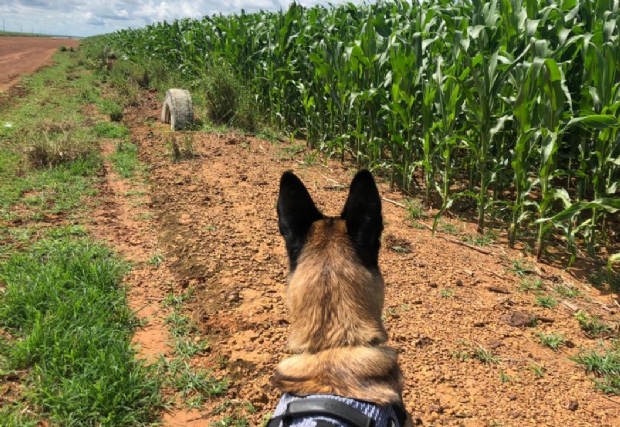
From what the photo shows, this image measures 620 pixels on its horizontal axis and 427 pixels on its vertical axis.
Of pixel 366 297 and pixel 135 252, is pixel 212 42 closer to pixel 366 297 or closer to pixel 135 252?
pixel 135 252

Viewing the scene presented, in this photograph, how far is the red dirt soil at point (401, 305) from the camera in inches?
111

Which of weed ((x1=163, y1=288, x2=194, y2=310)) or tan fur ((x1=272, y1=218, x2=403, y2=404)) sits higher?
tan fur ((x1=272, y1=218, x2=403, y2=404))

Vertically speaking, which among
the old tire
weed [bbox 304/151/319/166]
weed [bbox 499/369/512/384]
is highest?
the old tire

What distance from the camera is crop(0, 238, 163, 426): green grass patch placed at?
8.65 ft

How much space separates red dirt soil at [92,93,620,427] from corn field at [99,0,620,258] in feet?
2.25

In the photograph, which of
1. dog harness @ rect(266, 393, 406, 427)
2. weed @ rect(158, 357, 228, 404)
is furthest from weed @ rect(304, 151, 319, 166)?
dog harness @ rect(266, 393, 406, 427)

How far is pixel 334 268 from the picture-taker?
6.43ft

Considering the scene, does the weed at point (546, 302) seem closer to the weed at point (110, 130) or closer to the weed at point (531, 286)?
the weed at point (531, 286)

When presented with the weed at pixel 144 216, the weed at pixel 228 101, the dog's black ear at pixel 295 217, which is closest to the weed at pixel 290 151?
the weed at pixel 228 101

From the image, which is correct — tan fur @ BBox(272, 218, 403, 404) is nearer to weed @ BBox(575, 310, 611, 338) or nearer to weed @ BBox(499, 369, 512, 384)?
weed @ BBox(499, 369, 512, 384)

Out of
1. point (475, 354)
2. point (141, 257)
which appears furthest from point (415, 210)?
point (141, 257)

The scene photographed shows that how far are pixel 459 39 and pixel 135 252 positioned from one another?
4.15 meters

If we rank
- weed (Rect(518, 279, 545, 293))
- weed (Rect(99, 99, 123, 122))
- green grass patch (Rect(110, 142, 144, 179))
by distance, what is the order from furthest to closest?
weed (Rect(99, 99, 123, 122)) → green grass patch (Rect(110, 142, 144, 179)) → weed (Rect(518, 279, 545, 293))

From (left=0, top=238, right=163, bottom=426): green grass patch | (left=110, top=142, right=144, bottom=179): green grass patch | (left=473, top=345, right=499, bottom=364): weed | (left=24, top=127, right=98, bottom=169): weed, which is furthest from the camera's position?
(left=110, top=142, right=144, bottom=179): green grass patch
